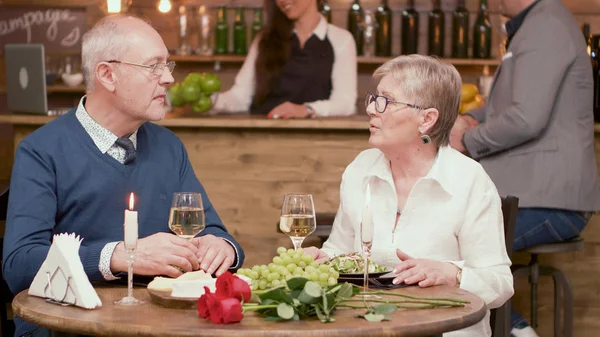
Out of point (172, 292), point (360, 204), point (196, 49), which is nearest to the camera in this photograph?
point (172, 292)

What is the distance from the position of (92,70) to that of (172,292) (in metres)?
0.86

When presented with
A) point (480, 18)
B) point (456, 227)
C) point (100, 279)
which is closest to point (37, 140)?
point (100, 279)

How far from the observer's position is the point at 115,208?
2.53m

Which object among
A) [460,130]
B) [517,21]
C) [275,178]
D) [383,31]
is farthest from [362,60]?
[517,21]

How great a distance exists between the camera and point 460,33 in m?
6.42

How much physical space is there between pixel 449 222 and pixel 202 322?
893 millimetres

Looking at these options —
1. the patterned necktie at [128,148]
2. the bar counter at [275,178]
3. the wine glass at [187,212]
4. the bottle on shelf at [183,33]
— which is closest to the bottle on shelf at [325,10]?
the bottle on shelf at [183,33]

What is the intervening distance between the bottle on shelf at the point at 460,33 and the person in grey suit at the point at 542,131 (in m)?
2.57

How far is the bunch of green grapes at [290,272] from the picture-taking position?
2043 mm

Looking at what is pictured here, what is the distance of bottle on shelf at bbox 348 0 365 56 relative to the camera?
6.35m

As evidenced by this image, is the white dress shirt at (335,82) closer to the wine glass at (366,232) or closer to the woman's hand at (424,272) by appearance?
the woman's hand at (424,272)

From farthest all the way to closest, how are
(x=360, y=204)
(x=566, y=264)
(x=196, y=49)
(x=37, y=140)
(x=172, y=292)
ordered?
(x=196, y=49)
(x=566, y=264)
(x=360, y=204)
(x=37, y=140)
(x=172, y=292)

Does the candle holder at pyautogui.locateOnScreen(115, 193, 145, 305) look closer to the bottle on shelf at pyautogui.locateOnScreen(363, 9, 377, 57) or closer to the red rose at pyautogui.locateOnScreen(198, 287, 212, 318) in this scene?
the red rose at pyautogui.locateOnScreen(198, 287, 212, 318)

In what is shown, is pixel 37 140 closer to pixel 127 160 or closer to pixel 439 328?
pixel 127 160
